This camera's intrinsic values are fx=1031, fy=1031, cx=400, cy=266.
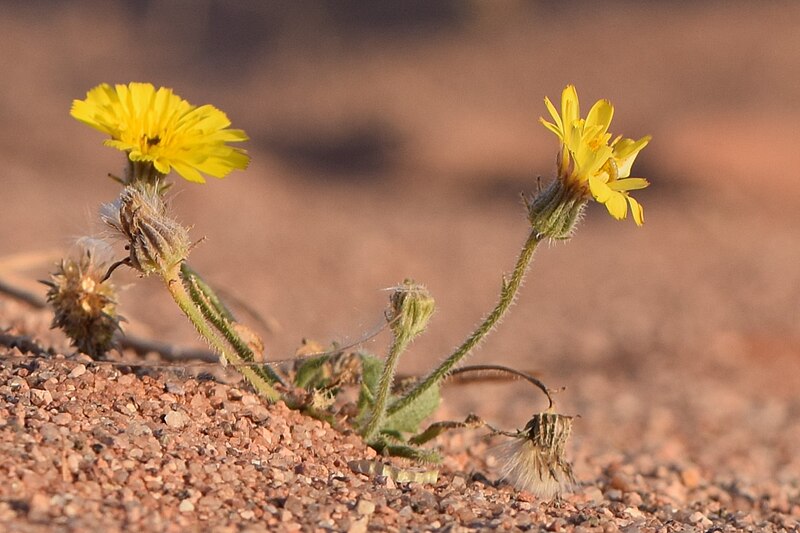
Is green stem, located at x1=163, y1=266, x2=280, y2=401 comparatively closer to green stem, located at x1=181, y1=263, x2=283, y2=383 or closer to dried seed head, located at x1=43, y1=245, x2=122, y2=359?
green stem, located at x1=181, y1=263, x2=283, y2=383

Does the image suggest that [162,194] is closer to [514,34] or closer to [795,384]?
[795,384]

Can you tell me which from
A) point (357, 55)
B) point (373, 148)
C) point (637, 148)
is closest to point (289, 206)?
point (373, 148)

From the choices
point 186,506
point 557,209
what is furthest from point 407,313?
point 186,506

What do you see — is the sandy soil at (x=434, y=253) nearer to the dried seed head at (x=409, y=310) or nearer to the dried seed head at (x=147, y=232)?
the dried seed head at (x=409, y=310)

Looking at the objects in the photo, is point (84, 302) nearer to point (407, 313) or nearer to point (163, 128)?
point (163, 128)


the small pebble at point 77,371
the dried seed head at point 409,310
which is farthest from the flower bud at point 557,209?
the small pebble at point 77,371

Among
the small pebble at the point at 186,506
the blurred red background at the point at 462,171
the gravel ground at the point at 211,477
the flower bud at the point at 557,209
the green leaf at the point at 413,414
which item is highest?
the blurred red background at the point at 462,171
